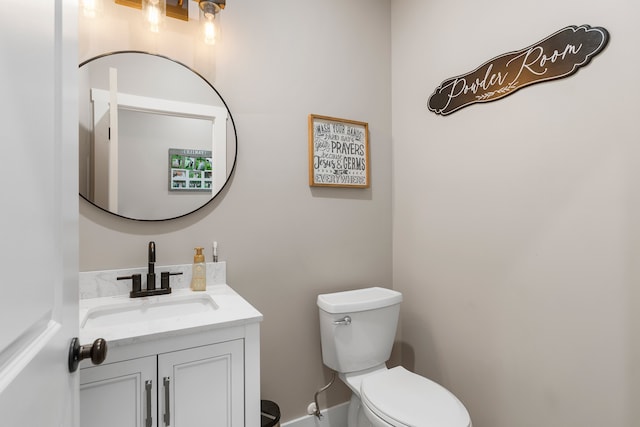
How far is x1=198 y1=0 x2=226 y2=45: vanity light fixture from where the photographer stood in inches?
57.7

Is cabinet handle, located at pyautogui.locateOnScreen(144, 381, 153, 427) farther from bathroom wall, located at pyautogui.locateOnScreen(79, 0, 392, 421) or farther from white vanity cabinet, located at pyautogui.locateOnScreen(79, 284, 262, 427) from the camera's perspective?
bathroom wall, located at pyautogui.locateOnScreen(79, 0, 392, 421)

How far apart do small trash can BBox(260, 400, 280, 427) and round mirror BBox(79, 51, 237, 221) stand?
989mm

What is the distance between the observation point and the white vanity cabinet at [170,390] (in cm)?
93

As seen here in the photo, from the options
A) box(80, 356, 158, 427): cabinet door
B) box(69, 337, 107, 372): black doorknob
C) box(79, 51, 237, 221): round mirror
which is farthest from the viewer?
box(79, 51, 237, 221): round mirror

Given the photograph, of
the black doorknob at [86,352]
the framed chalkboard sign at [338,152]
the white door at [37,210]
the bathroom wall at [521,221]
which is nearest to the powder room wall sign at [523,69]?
the bathroom wall at [521,221]

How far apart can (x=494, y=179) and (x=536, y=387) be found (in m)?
0.91

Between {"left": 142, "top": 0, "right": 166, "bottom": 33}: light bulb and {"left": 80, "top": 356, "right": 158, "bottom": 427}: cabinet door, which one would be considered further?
{"left": 142, "top": 0, "right": 166, "bottom": 33}: light bulb

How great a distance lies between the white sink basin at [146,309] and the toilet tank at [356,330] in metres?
0.59

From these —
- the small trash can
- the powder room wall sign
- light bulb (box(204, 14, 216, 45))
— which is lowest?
the small trash can

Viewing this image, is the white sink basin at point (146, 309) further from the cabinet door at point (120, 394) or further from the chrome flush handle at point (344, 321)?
the chrome flush handle at point (344, 321)

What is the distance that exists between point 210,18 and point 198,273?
115 centimetres

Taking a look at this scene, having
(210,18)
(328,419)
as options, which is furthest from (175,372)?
(210,18)

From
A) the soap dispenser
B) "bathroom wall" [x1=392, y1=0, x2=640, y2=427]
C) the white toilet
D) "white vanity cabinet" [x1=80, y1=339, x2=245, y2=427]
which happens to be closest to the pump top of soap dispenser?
the soap dispenser

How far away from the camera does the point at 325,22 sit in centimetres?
190
